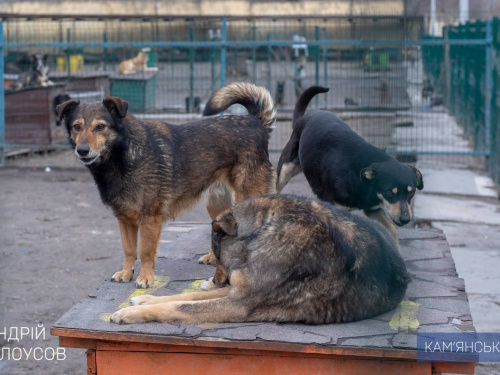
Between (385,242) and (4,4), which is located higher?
(4,4)

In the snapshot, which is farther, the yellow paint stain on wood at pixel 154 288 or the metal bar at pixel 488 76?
the metal bar at pixel 488 76

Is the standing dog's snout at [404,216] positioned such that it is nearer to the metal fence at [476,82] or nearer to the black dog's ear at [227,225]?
the black dog's ear at [227,225]

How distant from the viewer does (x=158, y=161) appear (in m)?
4.78

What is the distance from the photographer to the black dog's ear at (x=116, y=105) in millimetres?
4555

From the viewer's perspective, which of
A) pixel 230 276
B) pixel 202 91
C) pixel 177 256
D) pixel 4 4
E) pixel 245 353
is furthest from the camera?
pixel 4 4

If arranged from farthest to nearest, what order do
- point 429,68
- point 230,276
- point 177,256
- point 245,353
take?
1. point 429,68
2. point 177,256
3. point 230,276
4. point 245,353

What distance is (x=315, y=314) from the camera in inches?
149

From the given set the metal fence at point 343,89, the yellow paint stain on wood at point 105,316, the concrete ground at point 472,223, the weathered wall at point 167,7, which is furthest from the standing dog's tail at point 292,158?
the weathered wall at point 167,7

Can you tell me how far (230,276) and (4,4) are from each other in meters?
35.4

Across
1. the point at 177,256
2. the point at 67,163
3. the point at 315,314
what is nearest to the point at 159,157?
the point at 177,256

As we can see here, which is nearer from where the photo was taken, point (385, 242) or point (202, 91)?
point (385, 242)

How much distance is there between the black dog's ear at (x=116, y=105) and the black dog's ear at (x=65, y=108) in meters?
0.21

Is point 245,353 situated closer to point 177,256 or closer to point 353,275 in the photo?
point 353,275

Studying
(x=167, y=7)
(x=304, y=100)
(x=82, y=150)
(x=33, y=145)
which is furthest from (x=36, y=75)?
(x=167, y=7)
